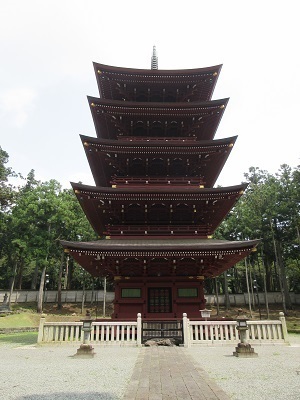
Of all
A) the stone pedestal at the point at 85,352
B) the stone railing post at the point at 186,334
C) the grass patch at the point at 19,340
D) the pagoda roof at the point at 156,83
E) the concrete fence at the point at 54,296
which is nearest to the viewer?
the stone pedestal at the point at 85,352

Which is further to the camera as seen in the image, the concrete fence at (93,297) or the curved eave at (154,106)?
the concrete fence at (93,297)

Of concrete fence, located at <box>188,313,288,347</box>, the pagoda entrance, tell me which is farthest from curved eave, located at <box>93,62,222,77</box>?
concrete fence, located at <box>188,313,288,347</box>

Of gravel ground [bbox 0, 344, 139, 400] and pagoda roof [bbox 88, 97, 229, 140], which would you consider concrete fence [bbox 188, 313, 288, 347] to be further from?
pagoda roof [bbox 88, 97, 229, 140]

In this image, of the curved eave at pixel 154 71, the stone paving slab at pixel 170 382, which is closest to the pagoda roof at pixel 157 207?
the curved eave at pixel 154 71

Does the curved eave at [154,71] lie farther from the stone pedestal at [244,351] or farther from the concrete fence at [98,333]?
the stone pedestal at [244,351]

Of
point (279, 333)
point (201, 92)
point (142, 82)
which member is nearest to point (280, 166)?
point (201, 92)

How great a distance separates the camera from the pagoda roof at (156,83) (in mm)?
23047

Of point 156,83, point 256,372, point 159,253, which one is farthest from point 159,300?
point 156,83

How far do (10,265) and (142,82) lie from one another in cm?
4878

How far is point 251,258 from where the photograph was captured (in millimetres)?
53062

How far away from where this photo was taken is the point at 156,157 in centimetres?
2114

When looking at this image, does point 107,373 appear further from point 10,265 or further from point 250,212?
point 10,265

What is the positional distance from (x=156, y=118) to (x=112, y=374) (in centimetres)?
1841

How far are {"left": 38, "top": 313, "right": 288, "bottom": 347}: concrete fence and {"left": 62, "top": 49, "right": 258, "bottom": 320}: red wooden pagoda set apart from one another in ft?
10.0
